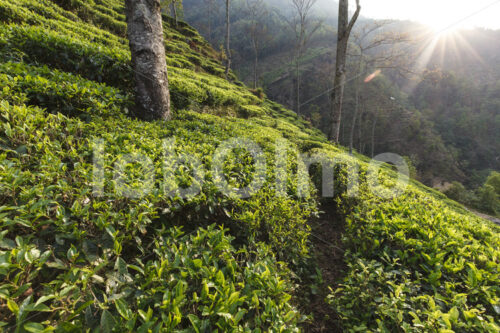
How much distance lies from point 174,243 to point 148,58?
12.0ft

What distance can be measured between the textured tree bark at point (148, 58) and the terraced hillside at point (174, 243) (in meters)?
0.42

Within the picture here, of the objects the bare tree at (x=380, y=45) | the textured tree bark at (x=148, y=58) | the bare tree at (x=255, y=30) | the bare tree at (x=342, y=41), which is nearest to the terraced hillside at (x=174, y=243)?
the textured tree bark at (x=148, y=58)

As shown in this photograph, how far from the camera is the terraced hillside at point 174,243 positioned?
3.79 feet

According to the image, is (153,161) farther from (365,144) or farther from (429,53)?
(429,53)

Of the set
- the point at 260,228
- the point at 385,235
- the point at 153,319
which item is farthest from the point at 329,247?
the point at 153,319

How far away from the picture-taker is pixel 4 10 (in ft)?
15.9

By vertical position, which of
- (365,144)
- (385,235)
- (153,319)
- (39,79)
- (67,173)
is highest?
(39,79)

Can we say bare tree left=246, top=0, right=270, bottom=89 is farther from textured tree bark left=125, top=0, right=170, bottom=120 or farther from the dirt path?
the dirt path

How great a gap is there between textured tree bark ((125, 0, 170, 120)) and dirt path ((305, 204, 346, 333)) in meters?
3.66

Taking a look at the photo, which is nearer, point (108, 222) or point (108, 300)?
point (108, 300)

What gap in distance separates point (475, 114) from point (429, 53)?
24.2 m

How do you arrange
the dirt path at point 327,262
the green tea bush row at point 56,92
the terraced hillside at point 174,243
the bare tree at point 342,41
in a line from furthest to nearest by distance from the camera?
the bare tree at point 342,41 → the green tea bush row at point 56,92 → the dirt path at point 327,262 → the terraced hillside at point 174,243

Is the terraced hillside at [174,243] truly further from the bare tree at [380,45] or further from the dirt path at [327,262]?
the bare tree at [380,45]

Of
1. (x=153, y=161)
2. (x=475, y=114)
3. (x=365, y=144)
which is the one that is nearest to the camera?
(x=153, y=161)
